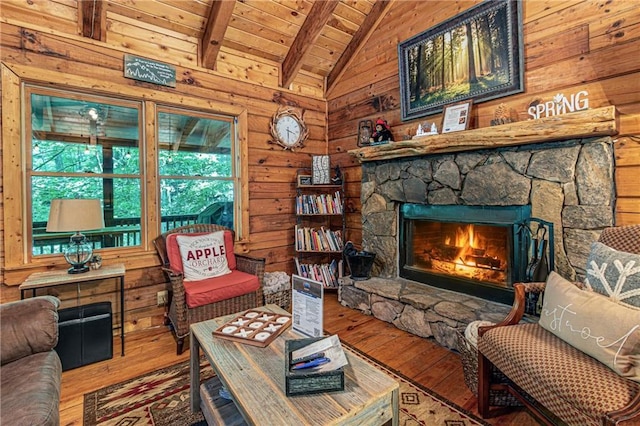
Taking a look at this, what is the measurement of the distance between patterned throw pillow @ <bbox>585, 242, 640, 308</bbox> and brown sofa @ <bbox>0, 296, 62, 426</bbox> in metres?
2.22

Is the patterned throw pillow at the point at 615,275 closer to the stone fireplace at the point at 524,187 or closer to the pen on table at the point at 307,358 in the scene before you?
the stone fireplace at the point at 524,187

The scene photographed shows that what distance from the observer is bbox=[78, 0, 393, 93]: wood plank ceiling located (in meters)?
2.62

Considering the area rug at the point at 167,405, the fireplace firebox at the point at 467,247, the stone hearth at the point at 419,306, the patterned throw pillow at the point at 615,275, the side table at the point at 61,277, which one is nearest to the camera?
the patterned throw pillow at the point at 615,275

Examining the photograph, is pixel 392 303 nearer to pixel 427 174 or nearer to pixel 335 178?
pixel 427 174

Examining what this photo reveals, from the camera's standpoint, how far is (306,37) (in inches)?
126

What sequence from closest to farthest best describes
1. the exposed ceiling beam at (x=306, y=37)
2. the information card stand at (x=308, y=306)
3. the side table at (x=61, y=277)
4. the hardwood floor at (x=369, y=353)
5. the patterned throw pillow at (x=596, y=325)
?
the patterned throw pillow at (x=596, y=325), the information card stand at (x=308, y=306), the hardwood floor at (x=369, y=353), the side table at (x=61, y=277), the exposed ceiling beam at (x=306, y=37)

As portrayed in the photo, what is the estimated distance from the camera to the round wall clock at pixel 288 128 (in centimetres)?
353

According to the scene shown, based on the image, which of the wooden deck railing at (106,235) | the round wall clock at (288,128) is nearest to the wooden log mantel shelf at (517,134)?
the round wall clock at (288,128)

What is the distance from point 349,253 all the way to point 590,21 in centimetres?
252

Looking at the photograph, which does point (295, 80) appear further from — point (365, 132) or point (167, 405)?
point (167, 405)

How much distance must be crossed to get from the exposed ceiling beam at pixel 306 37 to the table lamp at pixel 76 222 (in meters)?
2.37

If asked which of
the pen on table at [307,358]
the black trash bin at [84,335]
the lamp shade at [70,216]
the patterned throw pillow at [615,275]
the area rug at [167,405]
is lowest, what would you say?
the area rug at [167,405]

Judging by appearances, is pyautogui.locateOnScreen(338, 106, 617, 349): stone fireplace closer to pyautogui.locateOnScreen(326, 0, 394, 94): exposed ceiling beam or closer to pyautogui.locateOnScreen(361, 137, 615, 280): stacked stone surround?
pyautogui.locateOnScreen(361, 137, 615, 280): stacked stone surround

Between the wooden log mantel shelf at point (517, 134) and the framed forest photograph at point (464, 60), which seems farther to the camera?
the framed forest photograph at point (464, 60)
